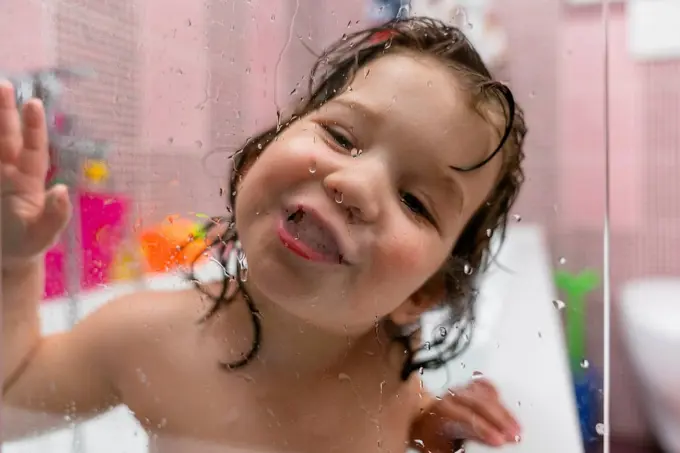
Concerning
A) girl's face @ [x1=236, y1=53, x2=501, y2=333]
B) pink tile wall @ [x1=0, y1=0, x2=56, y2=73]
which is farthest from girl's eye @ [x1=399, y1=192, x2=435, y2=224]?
pink tile wall @ [x1=0, y1=0, x2=56, y2=73]

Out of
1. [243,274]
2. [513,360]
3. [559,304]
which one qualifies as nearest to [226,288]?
[243,274]

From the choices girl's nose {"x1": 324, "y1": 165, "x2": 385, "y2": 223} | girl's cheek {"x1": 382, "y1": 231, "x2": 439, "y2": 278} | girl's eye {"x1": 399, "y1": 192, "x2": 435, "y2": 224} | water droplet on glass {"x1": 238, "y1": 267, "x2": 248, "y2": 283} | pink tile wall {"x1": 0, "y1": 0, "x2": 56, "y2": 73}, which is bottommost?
water droplet on glass {"x1": 238, "y1": 267, "x2": 248, "y2": 283}

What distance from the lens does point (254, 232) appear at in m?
0.51

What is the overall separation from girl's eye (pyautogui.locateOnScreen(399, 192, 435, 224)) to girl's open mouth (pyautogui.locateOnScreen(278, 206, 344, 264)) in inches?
2.8

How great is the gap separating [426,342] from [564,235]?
435 mm

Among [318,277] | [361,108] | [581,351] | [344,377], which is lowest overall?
[581,351]

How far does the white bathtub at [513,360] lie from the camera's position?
575mm

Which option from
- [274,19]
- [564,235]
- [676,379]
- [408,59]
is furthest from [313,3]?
[676,379]

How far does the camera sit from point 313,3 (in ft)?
2.34

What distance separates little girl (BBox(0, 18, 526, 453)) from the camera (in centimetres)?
50

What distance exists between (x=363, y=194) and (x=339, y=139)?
2.6 inches

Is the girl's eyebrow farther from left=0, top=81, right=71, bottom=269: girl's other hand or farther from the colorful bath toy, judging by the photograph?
the colorful bath toy

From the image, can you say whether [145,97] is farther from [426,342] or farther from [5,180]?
[426,342]

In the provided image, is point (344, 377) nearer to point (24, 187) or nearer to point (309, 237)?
point (309, 237)
